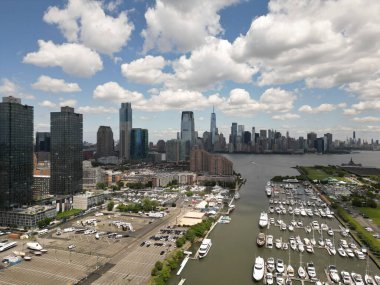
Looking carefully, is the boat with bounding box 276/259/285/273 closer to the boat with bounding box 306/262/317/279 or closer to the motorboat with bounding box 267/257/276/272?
the motorboat with bounding box 267/257/276/272

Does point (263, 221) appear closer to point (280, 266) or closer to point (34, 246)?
point (280, 266)

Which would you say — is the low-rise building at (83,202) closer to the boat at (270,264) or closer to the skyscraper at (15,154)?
the skyscraper at (15,154)

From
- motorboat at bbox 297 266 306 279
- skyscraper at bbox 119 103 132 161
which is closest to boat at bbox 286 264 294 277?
motorboat at bbox 297 266 306 279

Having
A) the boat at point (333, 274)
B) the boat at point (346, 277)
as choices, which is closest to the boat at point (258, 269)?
the boat at point (333, 274)

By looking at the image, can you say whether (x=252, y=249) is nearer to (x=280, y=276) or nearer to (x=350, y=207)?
(x=280, y=276)

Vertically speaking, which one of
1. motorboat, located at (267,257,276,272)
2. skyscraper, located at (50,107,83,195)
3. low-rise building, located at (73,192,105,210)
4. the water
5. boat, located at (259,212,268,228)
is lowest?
the water

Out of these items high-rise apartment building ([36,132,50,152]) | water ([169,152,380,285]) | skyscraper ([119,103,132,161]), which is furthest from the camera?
skyscraper ([119,103,132,161])

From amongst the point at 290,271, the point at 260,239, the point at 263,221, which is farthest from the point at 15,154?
the point at 290,271
